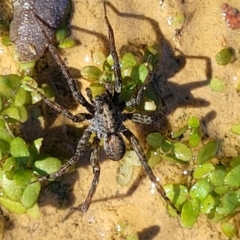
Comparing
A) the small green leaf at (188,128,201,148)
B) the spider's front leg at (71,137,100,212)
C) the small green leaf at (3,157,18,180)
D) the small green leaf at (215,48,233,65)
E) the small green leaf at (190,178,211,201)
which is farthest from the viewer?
the small green leaf at (215,48,233,65)

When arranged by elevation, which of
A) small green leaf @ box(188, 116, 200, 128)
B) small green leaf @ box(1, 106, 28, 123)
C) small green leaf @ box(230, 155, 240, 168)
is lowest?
small green leaf @ box(1, 106, 28, 123)

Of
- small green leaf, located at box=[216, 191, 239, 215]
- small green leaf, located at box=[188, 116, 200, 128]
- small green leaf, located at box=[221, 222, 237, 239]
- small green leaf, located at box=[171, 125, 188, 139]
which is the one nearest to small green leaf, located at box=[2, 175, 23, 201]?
small green leaf, located at box=[171, 125, 188, 139]

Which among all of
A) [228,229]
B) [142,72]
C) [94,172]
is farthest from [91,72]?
[228,229]

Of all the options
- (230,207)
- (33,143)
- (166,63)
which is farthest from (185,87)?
(33,143)

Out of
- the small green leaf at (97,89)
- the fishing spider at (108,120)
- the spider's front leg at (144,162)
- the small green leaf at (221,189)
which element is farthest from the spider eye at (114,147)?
the small green leaf at (221,189)

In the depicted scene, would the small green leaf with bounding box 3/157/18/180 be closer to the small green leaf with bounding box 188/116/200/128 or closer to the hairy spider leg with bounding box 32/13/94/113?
the hairy spider leg with bounding box 32/13/94/113

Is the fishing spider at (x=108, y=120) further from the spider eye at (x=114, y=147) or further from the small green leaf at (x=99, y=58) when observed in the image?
the small green leaf at (x=99, y=58)

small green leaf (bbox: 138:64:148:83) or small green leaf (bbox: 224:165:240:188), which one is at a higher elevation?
small green leaf (bbox: 138:64:148:83)
